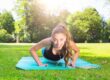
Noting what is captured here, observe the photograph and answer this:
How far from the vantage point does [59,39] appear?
4758mm

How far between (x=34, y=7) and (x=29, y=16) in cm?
103

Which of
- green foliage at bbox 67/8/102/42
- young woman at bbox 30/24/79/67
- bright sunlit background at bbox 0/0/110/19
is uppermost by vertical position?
young woman at bbox 30/24/79/67

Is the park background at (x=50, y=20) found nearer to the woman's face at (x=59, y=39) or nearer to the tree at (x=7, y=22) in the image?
the tree at (x=7, y=22)

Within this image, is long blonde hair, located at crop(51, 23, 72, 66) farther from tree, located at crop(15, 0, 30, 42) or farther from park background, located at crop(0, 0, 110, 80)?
tree, located at crop(15, 0, 30, 42)

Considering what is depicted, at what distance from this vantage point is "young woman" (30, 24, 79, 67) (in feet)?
15.7

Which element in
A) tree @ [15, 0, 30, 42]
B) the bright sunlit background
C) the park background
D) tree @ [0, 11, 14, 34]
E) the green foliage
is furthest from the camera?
tree @ [15, 0, 30, 42]

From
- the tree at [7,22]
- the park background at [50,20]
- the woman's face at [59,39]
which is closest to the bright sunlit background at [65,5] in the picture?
the park background at [50,20]

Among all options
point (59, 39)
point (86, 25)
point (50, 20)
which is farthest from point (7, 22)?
point (59, 39)

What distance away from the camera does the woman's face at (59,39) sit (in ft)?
15.5

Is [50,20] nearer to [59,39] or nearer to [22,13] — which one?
[22,13]

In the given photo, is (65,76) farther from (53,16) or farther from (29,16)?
(29,16)

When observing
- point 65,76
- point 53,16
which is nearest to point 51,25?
point 53,16

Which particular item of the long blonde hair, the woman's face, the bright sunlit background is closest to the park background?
the bright sunlit background

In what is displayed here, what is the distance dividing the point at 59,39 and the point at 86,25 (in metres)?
18.2
